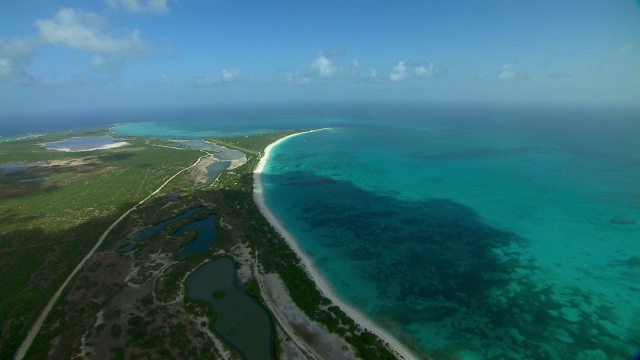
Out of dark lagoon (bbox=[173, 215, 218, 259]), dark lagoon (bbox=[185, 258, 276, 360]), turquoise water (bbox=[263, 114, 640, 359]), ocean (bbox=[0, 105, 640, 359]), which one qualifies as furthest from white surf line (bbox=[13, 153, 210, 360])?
turquoise water (bbox=[263, 114, 640, 359])

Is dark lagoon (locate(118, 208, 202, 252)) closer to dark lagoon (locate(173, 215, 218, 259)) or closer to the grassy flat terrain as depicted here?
dark lagoon (locate(173, 215, 218, 259))

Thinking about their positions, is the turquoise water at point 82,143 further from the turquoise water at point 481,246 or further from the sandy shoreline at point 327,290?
the sandy shoreline at point 327,290

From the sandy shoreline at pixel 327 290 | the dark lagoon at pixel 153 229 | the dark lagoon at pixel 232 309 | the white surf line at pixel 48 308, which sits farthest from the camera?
the dark lagoon at pixel 153 229

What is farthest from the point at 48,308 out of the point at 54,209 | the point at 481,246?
the point at 481,246

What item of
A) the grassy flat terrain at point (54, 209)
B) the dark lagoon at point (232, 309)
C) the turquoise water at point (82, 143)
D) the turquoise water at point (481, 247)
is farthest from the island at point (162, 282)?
the turquoise water at point (82, 143)

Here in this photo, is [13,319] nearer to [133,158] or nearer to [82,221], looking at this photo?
[82,221]

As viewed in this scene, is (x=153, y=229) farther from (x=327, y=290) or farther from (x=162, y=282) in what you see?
(x=327, y=290)
